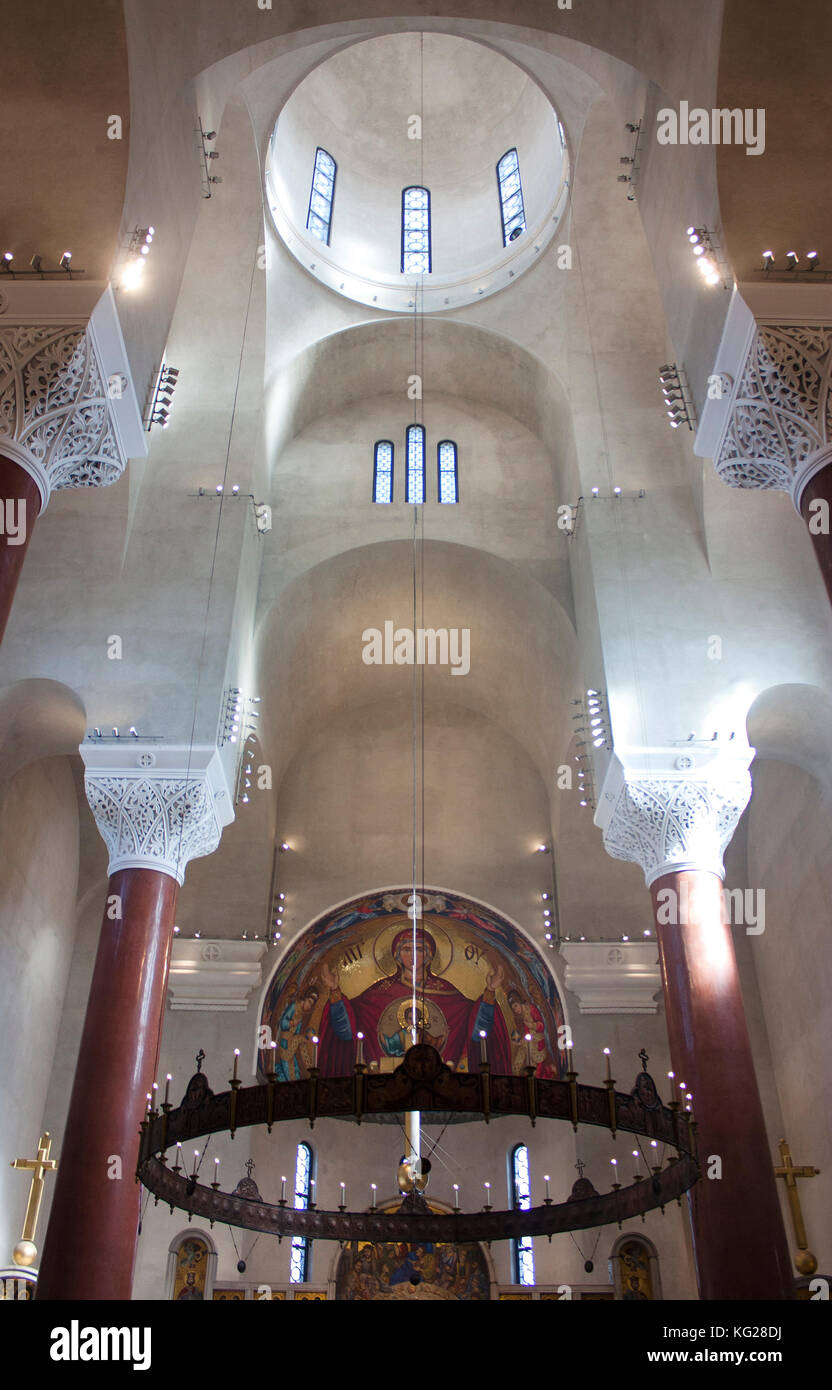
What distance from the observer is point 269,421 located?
1580 centimetres

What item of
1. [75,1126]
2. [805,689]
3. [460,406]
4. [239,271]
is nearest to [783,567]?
[805,689]

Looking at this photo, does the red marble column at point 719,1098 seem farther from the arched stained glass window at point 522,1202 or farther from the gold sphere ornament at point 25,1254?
the gold sphere ornament at point 25,1254

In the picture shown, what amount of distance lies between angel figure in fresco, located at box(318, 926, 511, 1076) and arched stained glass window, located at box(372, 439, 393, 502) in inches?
278

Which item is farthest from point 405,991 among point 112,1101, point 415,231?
point 415,231

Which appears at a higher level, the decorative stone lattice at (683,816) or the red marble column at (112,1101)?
the decorative stone lattice at (683,816)

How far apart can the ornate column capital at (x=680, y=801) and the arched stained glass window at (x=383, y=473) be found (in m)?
6.28

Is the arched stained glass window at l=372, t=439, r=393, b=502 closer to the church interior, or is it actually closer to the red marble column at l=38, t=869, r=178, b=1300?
the church interior

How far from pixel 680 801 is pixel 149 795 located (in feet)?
19.6

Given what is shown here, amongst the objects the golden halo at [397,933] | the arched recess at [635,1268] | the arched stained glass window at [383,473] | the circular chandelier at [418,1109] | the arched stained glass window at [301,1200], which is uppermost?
the arched stained glass window at [383,473]

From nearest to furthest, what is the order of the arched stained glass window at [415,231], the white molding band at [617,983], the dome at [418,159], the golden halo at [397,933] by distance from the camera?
the dome at [418,159]
the white molding band at [617,983]
the arched stained glass window at [415,231]
the golden halo at [397,933]

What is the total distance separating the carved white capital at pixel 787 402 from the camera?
8.77 metres

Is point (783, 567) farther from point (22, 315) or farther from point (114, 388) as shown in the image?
point (22, 315)

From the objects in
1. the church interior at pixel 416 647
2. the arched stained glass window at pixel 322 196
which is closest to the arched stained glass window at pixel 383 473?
the church interior at pixel 416 647

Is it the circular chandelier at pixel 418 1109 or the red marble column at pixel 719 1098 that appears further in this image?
the red marble column at pixel 719 1098
